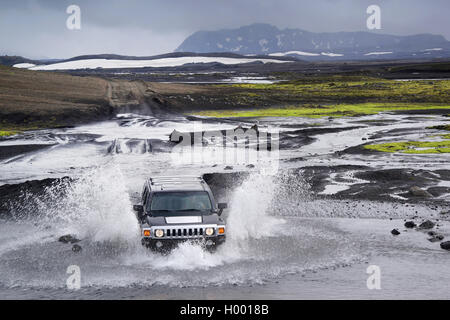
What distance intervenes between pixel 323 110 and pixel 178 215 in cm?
4710

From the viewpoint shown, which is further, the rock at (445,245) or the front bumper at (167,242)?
the rock at (445,245)

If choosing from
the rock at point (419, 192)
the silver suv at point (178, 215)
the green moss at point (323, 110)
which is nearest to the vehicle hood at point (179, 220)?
the silver suv at point (178, 215)

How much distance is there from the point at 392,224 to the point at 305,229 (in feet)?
8.86

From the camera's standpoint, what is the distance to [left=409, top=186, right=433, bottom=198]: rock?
20891mm

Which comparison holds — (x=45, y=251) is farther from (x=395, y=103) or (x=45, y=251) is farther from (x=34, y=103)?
(x=395, y=103)

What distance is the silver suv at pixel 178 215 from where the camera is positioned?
12766mm

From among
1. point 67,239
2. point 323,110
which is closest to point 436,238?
point 67,239

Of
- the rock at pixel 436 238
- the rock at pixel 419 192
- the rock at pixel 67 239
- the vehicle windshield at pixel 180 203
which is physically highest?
the vehicle windshield at pixel 180 203

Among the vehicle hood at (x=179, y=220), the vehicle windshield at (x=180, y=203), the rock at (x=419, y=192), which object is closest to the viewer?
the vehicle hood at (x=179, y=220)

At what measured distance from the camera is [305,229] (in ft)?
56.7

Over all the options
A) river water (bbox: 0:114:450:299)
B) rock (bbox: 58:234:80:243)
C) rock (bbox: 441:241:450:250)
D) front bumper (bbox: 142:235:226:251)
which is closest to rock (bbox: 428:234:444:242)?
river water (bbox: 0:114:450:299)

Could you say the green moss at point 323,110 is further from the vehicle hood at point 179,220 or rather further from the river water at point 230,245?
the vehicle hood at point 179,220

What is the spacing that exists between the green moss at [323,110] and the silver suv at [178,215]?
3916cm

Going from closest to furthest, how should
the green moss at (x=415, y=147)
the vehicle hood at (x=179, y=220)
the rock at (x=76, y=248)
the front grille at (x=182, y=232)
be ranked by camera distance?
1. the front grille at (x=182, y=232)
2. the vehicle hood at (x=179, y=220)
3. the rock at (x=76, y=248)
4. the green moss at (x=415, y=147)
